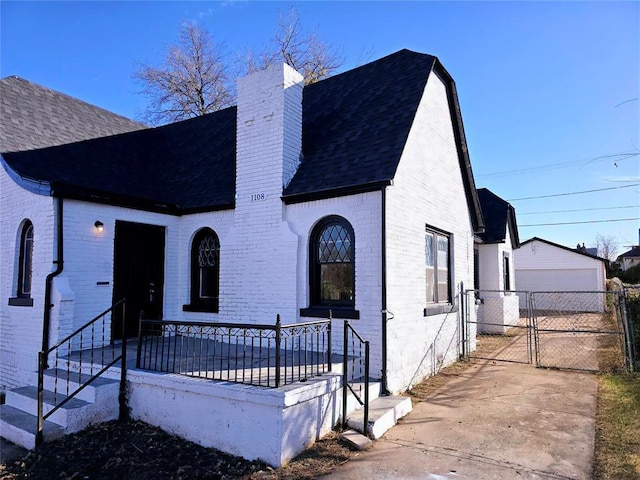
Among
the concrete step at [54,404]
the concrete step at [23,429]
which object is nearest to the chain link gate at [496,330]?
the concrete step at [54,404]

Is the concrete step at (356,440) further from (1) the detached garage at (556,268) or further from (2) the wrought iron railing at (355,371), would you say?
(1) the detached garage at (556,268)

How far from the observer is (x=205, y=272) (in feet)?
31.1

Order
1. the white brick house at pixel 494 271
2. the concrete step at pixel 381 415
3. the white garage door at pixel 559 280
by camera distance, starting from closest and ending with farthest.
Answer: the concrete step at pixel 381 415 → the white brick house at pixel 494 271 → the white garage door at pixel 559 280

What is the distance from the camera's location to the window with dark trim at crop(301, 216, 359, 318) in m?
7.21

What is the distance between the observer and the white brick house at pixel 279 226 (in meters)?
7.04

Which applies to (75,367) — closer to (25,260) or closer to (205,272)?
(25,260)

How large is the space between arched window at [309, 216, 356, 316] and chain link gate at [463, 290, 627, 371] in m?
3.84

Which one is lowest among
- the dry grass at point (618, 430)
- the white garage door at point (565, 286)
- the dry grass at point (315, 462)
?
the dry grass at point (315, 462)

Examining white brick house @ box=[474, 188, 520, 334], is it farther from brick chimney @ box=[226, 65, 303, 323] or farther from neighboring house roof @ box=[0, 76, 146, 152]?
neighboring house roof @ box=[0, 76, 146, 152]

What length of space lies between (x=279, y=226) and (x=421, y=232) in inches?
106

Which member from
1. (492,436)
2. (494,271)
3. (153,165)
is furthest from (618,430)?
(153,165)

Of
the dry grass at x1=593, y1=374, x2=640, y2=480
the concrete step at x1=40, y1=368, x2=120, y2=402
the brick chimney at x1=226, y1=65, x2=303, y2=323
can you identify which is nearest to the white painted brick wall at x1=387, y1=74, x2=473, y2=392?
the brick chimney at x1=226, y1=65, x2=303, y2=323

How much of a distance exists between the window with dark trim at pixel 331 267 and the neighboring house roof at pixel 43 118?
6.20 m

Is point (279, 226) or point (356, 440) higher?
point (279, 226)
